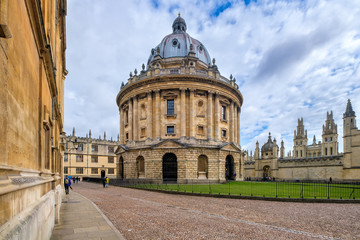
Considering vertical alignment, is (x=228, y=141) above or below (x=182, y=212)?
above

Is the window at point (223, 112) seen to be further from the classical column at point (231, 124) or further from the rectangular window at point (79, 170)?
the rectangular window at point (79, 170)

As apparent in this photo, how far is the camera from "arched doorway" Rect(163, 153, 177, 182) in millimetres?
34500

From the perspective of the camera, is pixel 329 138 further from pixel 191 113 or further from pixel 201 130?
pixel 191 113

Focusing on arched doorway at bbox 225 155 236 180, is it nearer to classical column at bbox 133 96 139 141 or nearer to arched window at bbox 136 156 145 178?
arched window at bbox 136 156 145 178

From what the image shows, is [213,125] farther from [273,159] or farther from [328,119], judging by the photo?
[328,119]

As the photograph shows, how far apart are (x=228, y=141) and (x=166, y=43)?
22.9 metres

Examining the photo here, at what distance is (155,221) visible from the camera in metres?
9.64

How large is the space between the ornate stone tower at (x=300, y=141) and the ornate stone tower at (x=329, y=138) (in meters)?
6.34

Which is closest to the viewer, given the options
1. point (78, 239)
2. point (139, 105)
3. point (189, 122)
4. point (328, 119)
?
point (78, 239)

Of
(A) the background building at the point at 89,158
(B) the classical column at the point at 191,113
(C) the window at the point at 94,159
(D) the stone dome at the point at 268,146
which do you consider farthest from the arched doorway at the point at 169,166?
(C) the window at the point at 94,159

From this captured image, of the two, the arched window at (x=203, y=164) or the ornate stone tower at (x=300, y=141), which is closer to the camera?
the arched window at (x=203, y=164)

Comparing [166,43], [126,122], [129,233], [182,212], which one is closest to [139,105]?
[126,122]

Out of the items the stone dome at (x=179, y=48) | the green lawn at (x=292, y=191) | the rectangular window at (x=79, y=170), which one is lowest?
the rectangular window at (x=79, y=170)

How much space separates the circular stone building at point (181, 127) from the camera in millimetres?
33812
